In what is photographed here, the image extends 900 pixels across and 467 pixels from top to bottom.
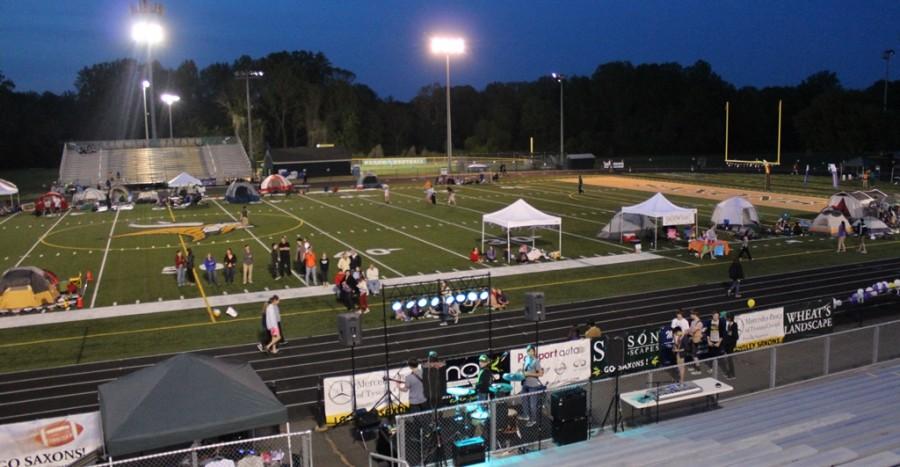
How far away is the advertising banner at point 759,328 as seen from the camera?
16.2m

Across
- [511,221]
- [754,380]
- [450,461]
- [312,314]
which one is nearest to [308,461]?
[450,461]

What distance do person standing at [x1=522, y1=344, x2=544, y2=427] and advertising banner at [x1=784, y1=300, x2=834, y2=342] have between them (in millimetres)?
6919

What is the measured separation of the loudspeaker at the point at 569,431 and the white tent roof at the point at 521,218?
15.9 metres

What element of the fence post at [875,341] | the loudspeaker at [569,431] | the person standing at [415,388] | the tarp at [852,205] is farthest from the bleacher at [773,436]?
the tarp at [852,205]

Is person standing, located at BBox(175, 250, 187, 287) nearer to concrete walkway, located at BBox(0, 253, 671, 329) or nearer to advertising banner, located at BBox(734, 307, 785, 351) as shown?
concrete walkway, located at BBox(0, 253, 671, 329)

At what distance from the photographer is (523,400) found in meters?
11.7

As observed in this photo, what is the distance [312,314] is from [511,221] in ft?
30.5

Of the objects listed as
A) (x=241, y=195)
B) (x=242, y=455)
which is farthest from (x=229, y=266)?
(x=241, y=195)

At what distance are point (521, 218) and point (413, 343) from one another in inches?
417

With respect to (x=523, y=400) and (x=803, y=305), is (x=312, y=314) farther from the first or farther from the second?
(x=803, y=305)

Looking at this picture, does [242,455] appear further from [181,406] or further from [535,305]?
[535,305]

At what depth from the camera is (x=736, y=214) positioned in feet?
108

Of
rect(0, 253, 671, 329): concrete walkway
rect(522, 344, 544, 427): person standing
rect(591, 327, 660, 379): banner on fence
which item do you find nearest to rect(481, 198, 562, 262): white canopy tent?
rect(0, 253, 671, 329): concrete walkway

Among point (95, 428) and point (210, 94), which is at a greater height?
point (210, 94)
